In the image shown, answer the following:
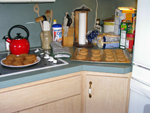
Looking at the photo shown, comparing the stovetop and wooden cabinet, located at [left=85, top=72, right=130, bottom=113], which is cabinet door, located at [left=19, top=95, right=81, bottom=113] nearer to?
wooden cabinet, located at [left=85, top=72, right=130, bottom=113]

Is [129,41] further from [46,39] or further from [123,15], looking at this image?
[46,39]

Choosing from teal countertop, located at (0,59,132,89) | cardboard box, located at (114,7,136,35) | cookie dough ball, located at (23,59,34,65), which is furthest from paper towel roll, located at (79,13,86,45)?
cookie dough ball, located at (23,59,34,65)

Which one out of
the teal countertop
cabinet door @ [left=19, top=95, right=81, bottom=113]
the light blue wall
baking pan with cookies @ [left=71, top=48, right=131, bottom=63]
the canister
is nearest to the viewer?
the teal countertop

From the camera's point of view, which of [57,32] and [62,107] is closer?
[62,107]

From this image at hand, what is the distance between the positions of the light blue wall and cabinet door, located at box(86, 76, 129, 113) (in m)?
0.79

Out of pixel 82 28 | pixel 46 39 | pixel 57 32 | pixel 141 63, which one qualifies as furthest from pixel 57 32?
pixel 141 63

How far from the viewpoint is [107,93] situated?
137 cm

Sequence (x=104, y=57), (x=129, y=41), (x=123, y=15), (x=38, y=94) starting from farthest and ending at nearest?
(x=123, y=15)
(x=129, y=41)
(x=104, y=57)
(x=38, y=94)

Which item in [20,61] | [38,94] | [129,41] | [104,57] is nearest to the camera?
[38,94]

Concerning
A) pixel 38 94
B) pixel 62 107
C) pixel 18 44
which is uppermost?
pixel 18 44

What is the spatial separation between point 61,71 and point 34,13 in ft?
2.59

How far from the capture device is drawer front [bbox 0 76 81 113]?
43.5 inches

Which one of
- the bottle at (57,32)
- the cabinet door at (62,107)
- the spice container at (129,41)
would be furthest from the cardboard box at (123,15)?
the cabinet door at (62,107)

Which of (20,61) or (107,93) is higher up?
(20,61)
